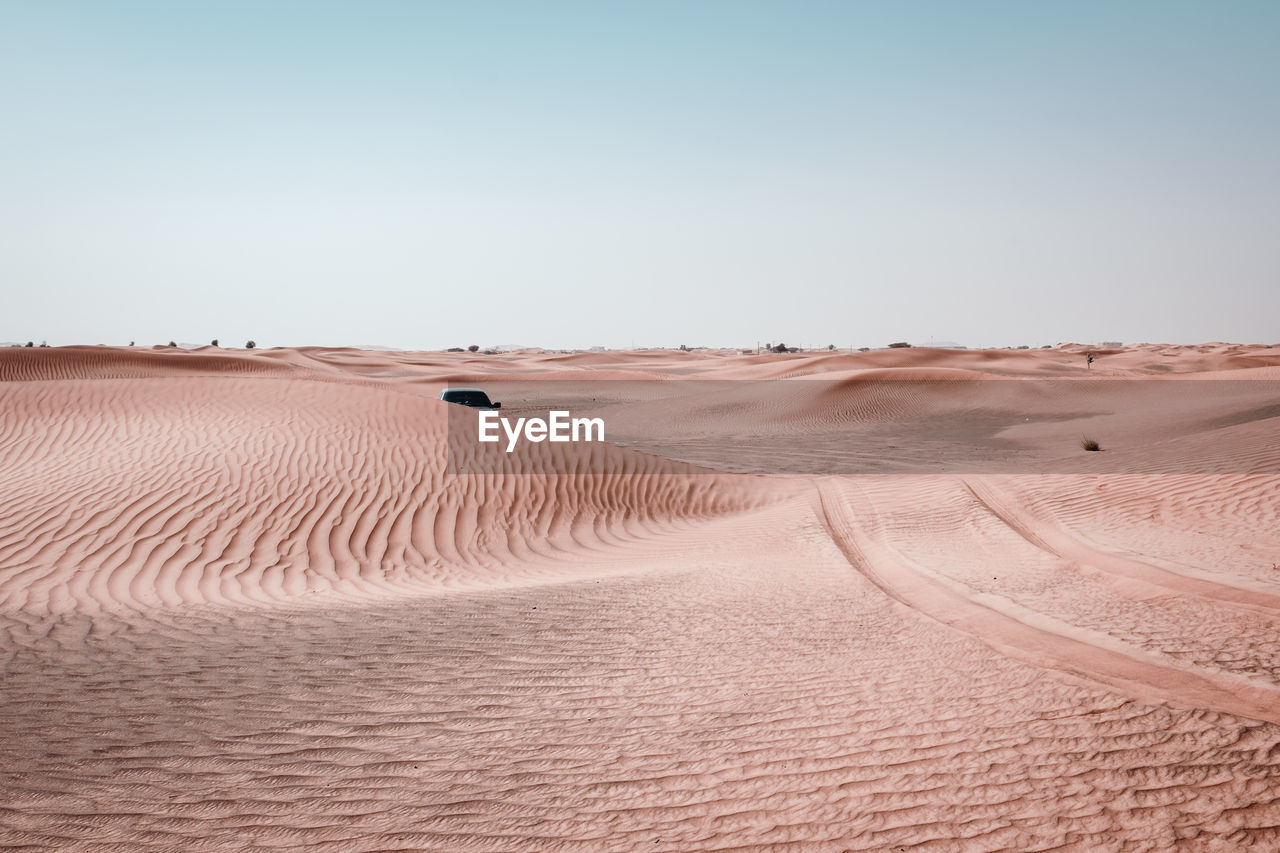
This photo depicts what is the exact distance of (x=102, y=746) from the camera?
3.72m

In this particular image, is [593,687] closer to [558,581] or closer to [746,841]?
[746,841]

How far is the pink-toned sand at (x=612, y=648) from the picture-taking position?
3.10 metres

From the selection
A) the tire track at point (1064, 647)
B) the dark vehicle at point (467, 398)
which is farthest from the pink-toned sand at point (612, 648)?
the dark vehicle at point (467, 398)

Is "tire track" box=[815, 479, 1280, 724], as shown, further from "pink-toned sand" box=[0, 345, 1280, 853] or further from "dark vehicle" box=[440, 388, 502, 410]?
"dark vehicle" box=[440, 388, 502, 410]

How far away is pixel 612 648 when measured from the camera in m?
5.27

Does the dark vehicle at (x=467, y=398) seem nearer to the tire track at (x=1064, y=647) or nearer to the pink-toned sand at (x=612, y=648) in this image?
the pink-toned sand at (x=612, y=648)

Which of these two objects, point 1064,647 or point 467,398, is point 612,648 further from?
point 467,398

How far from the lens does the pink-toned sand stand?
10.2 ft

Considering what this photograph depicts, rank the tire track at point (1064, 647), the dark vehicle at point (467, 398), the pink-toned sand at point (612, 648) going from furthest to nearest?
1. the dark vehicle at point (467, 398)
2. the tire track at point (1064, 647)
3. the pink-toned sand at point (612, 648)

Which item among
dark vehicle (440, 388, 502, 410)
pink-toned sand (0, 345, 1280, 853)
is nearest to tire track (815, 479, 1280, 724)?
pink-toned sand (0, 345, 1280, 853)

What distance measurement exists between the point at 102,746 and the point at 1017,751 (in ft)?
14.0

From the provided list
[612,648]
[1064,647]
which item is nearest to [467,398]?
[612,648]

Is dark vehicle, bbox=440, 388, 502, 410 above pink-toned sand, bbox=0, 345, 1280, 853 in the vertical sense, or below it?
above

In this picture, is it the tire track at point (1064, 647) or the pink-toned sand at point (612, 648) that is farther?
the tire track at point (1064, 647)
